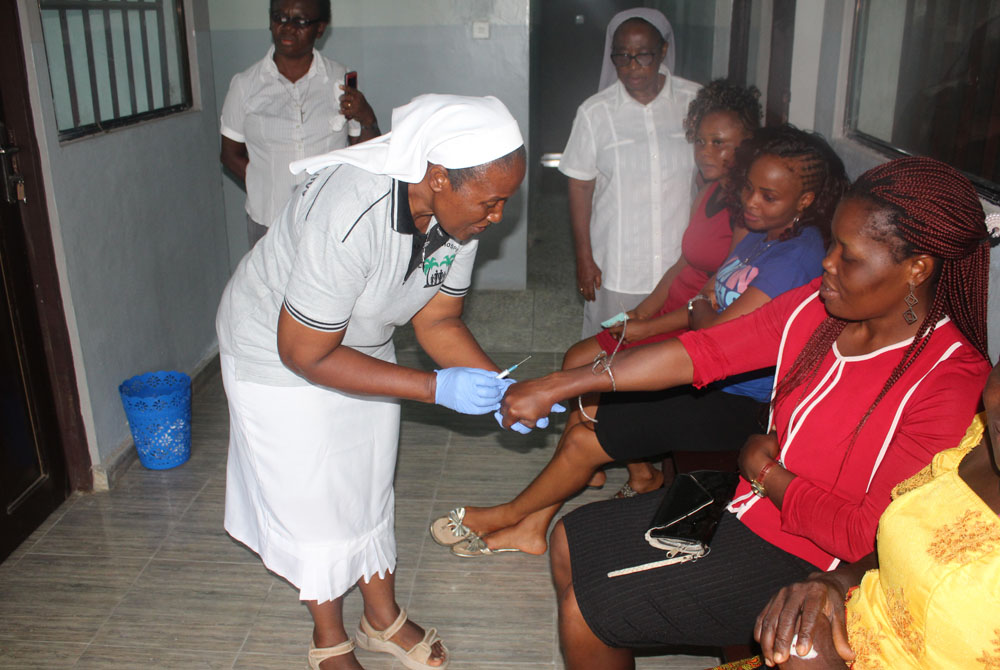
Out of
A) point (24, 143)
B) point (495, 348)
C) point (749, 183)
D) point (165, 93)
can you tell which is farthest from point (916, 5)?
point (165, 93)

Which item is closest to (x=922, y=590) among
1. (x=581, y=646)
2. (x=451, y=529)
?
(x=581, y=646)

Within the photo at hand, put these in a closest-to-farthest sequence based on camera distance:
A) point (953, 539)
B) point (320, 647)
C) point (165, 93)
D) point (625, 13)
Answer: point (953, 539) < point (320, 647) < point (625, 13) < point (165, 93)

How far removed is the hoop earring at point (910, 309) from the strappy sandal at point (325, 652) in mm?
1491

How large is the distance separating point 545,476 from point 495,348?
1.88m

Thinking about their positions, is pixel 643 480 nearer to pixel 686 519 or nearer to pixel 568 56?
pixel 686 519

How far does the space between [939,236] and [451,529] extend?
5.65ft

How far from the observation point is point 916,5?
2582mm

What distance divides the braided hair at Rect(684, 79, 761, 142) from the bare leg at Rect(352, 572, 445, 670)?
1841 millimetres

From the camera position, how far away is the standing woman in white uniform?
1.53 m

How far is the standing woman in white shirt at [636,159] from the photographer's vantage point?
3031 mm

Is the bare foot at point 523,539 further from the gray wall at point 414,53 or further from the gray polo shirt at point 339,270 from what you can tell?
the gray wall at point 414,53

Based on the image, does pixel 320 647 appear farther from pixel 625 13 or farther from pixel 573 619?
pixel 625 13

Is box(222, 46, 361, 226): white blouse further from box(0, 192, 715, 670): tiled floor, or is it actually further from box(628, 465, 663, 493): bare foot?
box(628, 465, 663, 493): bare foot

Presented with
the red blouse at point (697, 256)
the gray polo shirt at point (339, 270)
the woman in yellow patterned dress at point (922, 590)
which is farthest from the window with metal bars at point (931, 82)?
the gray polo shirt at point (339, 270)
